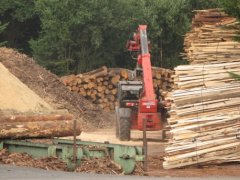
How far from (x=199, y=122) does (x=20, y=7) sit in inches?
1339

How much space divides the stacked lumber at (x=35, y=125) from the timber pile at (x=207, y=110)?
268 centimetres

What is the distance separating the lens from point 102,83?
1174 inches

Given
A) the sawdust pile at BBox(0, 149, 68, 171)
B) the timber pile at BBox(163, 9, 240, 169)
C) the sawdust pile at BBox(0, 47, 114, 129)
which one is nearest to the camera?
the sawdust pile at BBox(0, 149, 68, 171)

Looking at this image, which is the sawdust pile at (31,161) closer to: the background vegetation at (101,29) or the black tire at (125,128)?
the black tire at (125,128)

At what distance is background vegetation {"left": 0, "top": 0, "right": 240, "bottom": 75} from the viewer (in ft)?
128

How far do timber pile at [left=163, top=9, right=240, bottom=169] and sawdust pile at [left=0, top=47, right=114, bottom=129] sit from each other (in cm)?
1007

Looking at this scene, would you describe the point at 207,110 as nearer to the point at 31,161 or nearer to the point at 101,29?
the point at 31,161

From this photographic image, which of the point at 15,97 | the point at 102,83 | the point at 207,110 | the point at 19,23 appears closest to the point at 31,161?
the point at 207,110

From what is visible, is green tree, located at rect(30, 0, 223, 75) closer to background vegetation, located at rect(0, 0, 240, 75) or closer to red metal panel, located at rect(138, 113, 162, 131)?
background vegetation, located at rect(0, 0, 240, 75)

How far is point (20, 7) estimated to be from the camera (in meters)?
44.6

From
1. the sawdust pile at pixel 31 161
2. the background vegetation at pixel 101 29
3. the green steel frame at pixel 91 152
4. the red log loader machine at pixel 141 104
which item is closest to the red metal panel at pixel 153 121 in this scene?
the red log loader machine at pixel 141 104

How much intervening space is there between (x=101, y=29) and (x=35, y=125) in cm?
2866

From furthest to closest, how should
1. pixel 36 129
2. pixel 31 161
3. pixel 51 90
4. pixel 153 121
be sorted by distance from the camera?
pixel 51 90 → pixel 153 121 → pixel 36 129 → pixel 31 161

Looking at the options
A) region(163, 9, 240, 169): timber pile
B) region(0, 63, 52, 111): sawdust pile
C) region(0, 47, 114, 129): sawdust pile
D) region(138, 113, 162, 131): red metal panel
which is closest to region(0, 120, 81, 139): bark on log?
region(163, 9, 240, 169): timber pile
